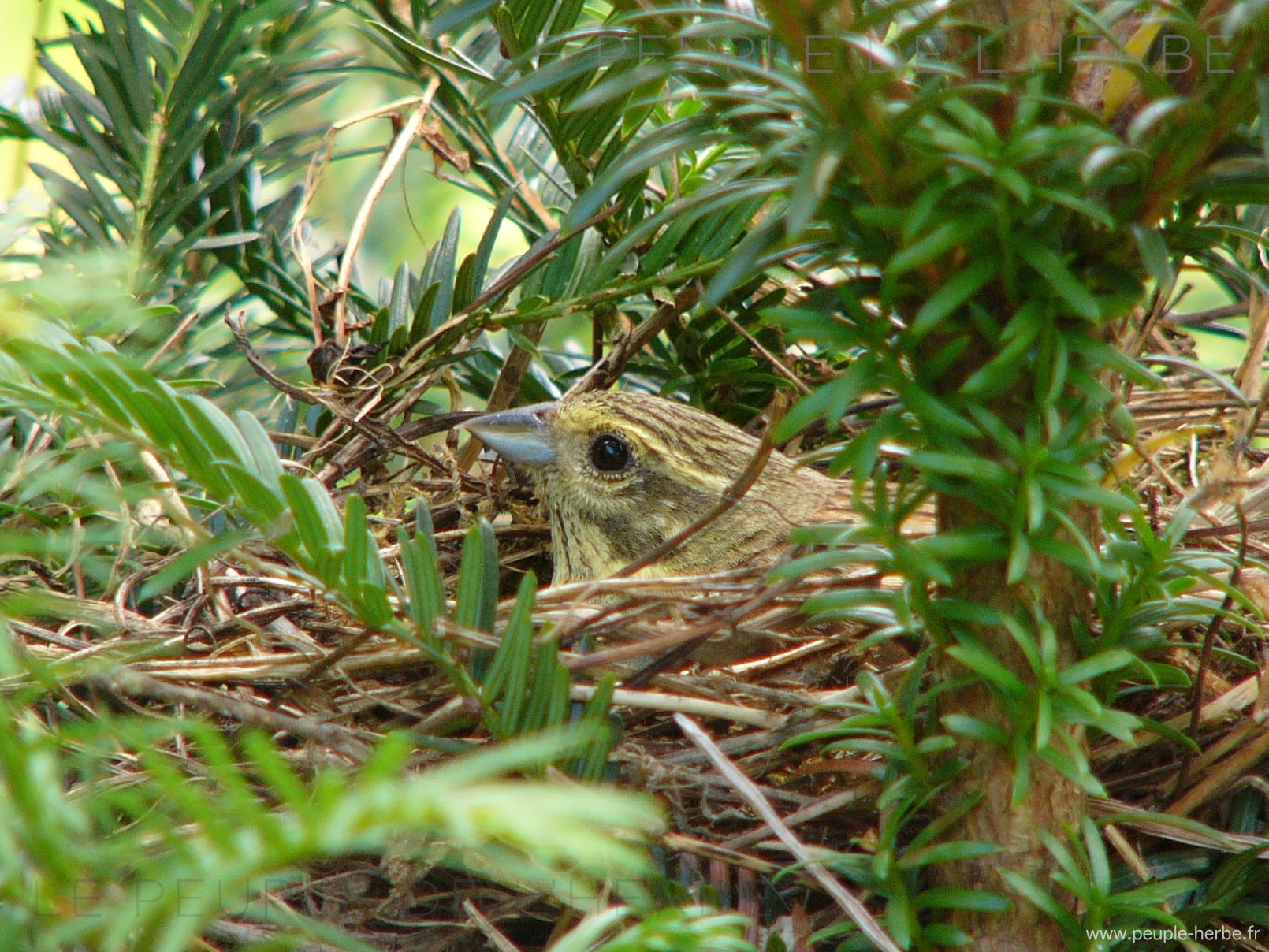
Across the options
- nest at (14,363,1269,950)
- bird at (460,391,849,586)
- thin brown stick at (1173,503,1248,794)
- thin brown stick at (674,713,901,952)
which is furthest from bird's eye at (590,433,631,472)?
thin brown stick at (1173,503,1248,794)

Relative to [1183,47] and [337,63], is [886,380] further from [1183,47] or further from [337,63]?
[337,63]

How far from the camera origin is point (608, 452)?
2592mm

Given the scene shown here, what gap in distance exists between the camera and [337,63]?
229cm

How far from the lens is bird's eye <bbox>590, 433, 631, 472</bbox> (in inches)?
101

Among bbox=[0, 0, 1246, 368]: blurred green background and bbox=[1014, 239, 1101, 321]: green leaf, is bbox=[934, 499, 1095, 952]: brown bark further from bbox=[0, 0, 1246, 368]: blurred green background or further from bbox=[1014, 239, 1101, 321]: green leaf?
bbox=[0, 0, 1246, 368]: blurred green background

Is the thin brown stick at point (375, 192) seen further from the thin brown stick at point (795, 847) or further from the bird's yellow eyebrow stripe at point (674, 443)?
the thin brown stick at point (795, 847)

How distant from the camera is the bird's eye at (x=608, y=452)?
2576mm

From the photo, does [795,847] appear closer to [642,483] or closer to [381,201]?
[642,483]

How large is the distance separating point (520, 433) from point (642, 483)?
1.04 ft

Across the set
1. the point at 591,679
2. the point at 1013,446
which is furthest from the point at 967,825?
the point at 591,679

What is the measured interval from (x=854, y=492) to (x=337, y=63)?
1.75 m

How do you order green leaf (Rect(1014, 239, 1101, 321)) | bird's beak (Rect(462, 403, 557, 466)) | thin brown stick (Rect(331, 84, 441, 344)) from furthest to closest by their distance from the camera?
bird's beak (Rect(462, 403, 557, 466))
thin brown stick (Rect(331, 84, 441, 344))
green leaf (Rect(1014, 239, 1101, 321))

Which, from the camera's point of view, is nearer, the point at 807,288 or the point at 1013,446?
the point at 1013,446

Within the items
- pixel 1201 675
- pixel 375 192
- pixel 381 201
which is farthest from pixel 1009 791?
pixel 381 201
